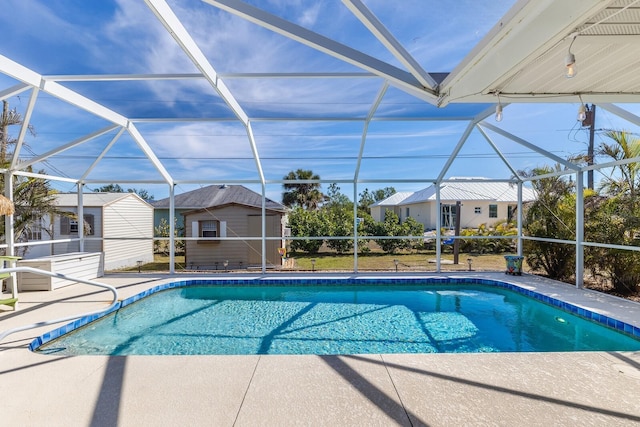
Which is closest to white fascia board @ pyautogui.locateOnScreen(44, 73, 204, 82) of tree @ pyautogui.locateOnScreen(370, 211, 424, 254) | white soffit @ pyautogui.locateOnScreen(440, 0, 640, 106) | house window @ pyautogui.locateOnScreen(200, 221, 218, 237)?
white soffit @ pyautogui.locateOnScreen(440, 0, 640, 106)

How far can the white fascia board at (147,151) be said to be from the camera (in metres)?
6.94

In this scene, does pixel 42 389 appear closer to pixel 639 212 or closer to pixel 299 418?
pixel 299 418

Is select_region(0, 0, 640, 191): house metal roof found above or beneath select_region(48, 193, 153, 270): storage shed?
above

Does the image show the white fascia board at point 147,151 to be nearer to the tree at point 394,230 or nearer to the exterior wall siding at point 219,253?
the exterior wall siding at point 219,253

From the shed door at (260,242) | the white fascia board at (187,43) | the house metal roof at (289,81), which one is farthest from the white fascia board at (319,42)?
the shed door at (260,242)

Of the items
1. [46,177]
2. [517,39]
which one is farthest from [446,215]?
[46,177]

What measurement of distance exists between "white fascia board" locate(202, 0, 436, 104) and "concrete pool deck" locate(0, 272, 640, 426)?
2.83 meters

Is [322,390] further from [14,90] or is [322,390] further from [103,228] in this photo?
[103,228]

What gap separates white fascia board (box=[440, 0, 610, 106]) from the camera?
216cm

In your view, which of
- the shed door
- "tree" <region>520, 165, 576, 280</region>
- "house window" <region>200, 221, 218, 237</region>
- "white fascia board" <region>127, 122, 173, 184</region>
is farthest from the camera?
"house window" <region>200, 221, 218, 237</region>

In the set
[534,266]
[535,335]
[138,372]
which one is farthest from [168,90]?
[534,266]

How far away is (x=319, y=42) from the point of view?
335cm

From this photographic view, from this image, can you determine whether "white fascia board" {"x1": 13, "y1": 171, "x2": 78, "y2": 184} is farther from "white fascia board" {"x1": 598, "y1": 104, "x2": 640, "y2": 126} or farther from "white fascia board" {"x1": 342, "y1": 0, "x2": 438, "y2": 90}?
"white fascia board" {"x1": 598, "y1": 104, "x2": 640, "y2": 126}

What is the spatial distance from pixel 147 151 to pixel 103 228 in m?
5.63
